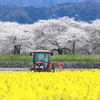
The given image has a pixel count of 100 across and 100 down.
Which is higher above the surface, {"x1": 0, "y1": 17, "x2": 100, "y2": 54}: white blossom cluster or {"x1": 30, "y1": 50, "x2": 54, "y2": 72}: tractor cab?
{"x1": 0, "y1": 17, "x2": 100, "y2": 54}: white blossom cluster

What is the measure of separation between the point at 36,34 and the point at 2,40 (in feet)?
26.1

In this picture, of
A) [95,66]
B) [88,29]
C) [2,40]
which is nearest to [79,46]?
[88,29]

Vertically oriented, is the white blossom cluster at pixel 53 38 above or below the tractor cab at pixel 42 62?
above

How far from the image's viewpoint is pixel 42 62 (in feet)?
68.4

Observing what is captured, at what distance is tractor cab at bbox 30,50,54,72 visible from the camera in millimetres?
20672

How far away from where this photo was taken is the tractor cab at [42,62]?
2067 centimetres

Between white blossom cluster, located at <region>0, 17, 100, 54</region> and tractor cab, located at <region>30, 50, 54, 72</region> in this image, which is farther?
white blossom cluster, located at <region>0, 17, 100, 54</region>

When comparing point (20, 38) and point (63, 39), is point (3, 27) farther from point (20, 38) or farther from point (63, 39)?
point (63, 39)

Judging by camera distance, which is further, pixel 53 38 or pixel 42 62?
pixel 53 38

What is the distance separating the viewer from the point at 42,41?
59.5 m

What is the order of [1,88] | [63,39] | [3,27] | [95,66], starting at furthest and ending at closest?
[3,27] → [63,39] → [95,66] → [1,88]

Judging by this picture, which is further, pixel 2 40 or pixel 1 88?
pixel 2 40

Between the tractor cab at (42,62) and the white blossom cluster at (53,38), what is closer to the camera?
the tractor cab at (42,62)

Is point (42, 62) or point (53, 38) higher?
point (53, 38)
